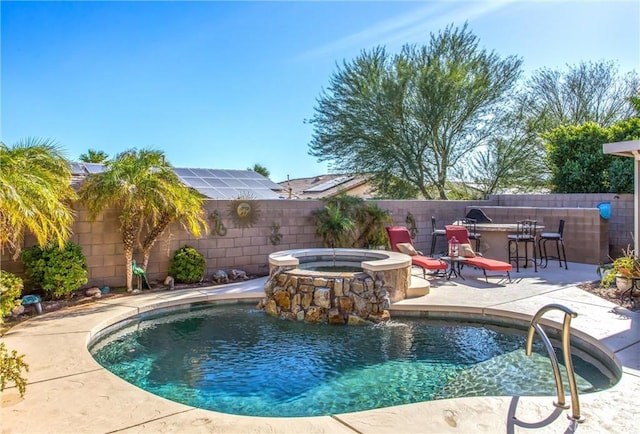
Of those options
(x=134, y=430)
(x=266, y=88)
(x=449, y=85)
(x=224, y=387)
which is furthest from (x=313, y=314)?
(x=449, y=85)

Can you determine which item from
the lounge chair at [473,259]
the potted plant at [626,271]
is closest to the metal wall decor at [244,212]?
the lounge chair at [473,259]

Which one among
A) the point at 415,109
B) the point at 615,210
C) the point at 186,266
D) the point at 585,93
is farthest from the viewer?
the point at 585,93

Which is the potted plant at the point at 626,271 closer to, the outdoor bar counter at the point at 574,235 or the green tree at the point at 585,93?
the outdoor bar counter at the point at 574,235

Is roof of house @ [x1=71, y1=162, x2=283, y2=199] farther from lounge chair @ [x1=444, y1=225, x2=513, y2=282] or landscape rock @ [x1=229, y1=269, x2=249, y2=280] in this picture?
lounge chair @ [x1=444, y1=225, x2=513, y2=282]

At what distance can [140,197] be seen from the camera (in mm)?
7922

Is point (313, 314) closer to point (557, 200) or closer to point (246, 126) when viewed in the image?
point (557, 200)

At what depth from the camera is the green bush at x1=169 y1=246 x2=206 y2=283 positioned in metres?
8.98

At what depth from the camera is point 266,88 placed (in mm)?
14867

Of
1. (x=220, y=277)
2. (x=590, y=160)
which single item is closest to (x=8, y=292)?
(x=220, y=277)

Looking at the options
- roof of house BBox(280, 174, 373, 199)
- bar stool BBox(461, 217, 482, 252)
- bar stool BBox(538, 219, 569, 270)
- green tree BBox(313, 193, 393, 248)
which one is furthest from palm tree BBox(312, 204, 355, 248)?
roof of house BBox(280, 174, 373, 199)

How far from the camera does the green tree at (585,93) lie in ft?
66.4

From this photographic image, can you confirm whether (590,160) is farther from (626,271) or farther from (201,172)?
(201,172)

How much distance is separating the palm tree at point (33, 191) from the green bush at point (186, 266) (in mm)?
2116

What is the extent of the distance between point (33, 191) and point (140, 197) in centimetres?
232
